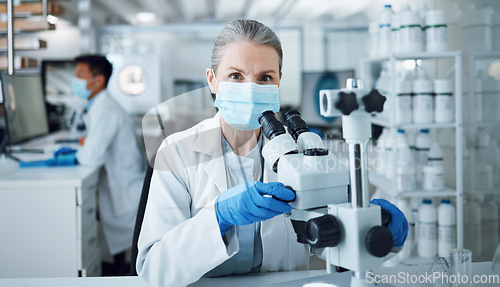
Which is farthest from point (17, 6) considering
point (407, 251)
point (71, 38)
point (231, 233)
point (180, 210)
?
point (71, 38)

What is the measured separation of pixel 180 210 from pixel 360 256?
565 millimetres

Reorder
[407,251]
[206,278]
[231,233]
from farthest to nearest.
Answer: [407,251], [206,278], [231,233]

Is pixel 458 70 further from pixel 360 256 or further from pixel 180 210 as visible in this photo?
pixel 360 256

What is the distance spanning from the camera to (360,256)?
66 centimetres

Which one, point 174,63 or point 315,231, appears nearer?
point 315,231

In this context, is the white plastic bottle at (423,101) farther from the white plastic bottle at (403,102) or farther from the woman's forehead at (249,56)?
the woman's forehead at (249,56)

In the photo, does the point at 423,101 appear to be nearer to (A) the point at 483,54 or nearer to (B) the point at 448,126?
(B) the point at 448,126

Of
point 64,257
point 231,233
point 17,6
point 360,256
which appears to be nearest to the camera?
point 360,256

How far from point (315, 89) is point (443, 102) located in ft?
5.34

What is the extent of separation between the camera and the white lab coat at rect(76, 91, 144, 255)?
2639mm

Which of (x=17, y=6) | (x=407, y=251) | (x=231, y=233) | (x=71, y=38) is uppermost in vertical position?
(x=71, y=38)

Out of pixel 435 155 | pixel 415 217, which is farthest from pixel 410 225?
pixel 435 155

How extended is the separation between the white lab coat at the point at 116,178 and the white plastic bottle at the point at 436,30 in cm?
173

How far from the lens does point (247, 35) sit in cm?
118
